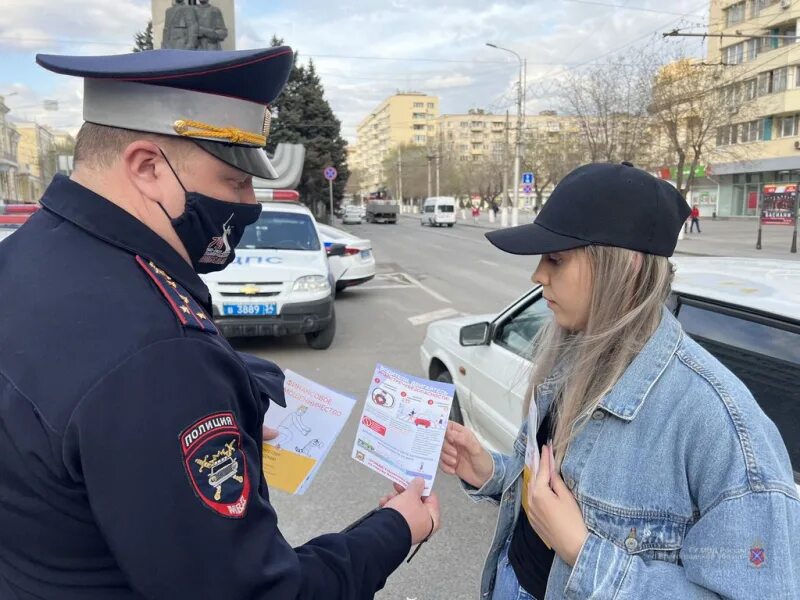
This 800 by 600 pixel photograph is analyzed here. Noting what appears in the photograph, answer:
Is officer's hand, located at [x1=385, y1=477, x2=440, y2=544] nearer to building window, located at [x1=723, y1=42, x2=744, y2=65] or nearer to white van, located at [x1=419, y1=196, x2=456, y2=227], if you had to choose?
white van, located at [x1=419, y1=196, x2=456, y2=227]

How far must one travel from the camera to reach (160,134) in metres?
1.13

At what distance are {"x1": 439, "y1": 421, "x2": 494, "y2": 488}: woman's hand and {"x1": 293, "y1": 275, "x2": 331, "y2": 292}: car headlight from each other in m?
5.60

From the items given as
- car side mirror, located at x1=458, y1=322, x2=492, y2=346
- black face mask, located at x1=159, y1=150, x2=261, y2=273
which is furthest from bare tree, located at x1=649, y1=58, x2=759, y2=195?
black face mask, located at x1=159, y1=150, x2=261, y2=273

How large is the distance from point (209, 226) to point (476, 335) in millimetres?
2726

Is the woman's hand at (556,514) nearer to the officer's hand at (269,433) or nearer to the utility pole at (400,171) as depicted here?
the officer's hand at (269,433)

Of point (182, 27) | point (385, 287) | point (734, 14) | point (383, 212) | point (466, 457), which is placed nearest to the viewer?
point (466, 457)

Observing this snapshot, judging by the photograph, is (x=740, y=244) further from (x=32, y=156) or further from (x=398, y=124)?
(x=398, y=124)

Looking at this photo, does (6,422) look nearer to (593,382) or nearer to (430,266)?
(593,382)

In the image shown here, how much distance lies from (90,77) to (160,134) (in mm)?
161

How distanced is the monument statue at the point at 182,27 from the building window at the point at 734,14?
4316 centimetres

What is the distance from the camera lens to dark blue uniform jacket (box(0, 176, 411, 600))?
3.00 feet

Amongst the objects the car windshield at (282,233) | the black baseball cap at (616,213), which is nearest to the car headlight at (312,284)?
the car windshield at (282,233)

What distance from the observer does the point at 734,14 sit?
42812 mm

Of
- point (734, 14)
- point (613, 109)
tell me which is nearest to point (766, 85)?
point (734, 14)
